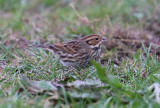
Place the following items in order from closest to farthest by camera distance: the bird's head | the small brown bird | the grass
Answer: the grass, the small brown bird, the bird's head

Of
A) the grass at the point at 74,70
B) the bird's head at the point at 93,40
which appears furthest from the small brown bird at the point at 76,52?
the grass at the point at 74,70

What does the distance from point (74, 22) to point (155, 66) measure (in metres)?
3.60

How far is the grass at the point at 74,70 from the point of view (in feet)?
11.4

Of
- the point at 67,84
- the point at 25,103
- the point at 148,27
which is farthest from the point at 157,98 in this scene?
the point at 148,27

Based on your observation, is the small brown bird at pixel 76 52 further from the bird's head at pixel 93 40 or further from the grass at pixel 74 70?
the grass at pixel 74 70

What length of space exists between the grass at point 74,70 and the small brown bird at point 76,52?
5.0 inches

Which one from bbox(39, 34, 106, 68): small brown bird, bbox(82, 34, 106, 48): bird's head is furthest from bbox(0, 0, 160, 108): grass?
bbox(82, 34, 106, 48): bird's head

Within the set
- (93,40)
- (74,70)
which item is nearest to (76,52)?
(74,70)

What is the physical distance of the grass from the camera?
11.4 feet

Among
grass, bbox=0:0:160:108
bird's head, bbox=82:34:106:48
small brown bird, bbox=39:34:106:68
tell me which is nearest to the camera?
grass, bbox=0:0:160:108

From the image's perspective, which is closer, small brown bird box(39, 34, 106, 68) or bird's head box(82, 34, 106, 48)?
small brown bird box(39, 34, 106, 68)

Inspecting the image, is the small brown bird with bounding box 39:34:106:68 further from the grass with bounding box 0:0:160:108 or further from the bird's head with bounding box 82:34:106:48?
the grass with bounding box 0:0:160:108

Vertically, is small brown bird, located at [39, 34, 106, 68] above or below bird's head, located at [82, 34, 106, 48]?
below

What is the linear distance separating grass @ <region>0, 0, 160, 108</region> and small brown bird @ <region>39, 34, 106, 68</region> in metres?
0.13
